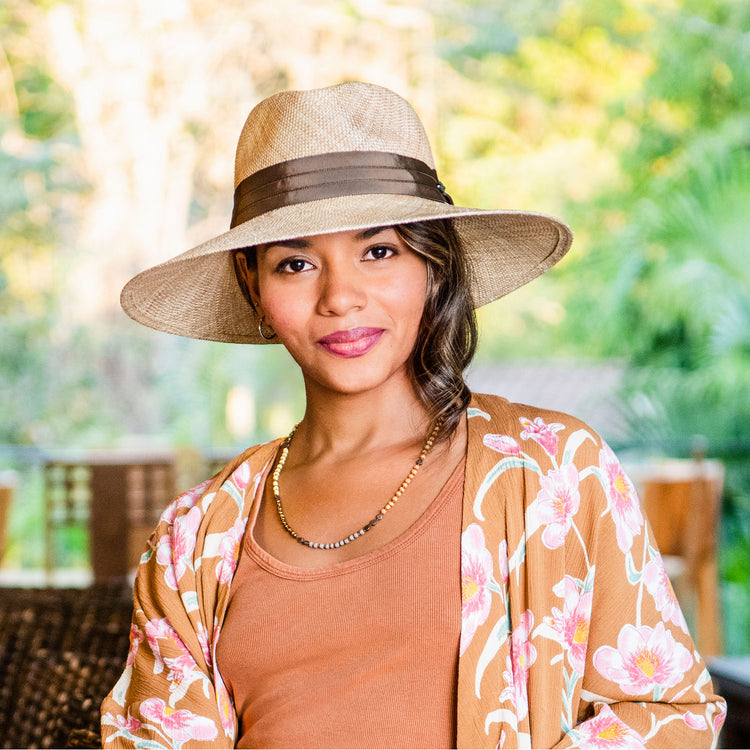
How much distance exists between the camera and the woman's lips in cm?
106

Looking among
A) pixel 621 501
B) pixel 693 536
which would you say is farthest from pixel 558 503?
pixel 693 536

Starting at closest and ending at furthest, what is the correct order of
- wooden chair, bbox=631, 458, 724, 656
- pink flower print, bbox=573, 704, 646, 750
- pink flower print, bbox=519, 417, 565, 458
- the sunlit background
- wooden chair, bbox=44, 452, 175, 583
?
pink flower print, bbox=573, 704, 646, 750 < pink flower print, bbox=519, 417, 565, 458 < wooden chair, bbox=631, 458, 724, 656 < wooden chair, bbox=44, 452, 175, 583 < the sunlit background

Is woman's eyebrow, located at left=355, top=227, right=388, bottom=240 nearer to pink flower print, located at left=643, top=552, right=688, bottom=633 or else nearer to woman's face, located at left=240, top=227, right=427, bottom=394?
woman's face, located at left=240, top=227, right=427, bottom=394

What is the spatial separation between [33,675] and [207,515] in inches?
15.4

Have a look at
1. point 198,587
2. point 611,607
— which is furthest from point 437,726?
point 198,587

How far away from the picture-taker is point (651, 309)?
6.41m

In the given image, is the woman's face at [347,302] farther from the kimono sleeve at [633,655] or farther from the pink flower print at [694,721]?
A: the pink flower print at [694,721]

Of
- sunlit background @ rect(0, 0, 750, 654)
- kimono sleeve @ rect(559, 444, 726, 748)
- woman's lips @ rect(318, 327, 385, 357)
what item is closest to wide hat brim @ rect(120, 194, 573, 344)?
woman's lips @ rect(318, 327, 385, 357)

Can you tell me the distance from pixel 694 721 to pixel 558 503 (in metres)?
0.24

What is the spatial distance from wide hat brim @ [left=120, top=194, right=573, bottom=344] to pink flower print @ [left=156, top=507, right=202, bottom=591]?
278mm

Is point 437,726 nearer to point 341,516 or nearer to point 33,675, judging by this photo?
point 341,516

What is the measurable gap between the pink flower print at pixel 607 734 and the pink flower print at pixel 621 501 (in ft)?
0.53

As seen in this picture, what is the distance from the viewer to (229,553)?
1.12m

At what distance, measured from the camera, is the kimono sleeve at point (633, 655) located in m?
0.96
